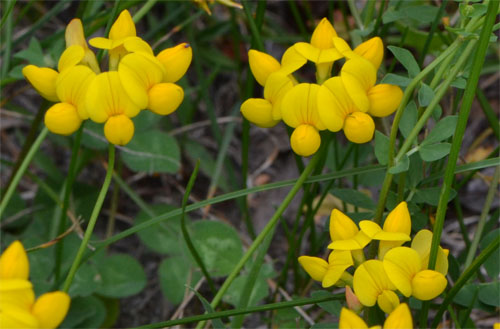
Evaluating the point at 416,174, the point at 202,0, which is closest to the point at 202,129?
the point at 202,0

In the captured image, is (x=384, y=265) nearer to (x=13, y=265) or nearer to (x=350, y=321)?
(x=350, y=321)

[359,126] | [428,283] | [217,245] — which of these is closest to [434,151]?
[359,126]

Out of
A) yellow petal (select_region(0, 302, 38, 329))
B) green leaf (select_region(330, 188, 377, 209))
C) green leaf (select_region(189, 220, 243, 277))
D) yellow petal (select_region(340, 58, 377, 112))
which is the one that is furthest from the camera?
green leaf (select_region(189, 220, 243, 277))

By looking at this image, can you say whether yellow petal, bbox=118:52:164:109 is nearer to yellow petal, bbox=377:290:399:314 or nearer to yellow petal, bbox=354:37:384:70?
yellow petal, bbox=354:37:384:70

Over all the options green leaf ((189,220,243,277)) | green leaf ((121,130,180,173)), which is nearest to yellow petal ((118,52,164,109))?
green leaf ((189,220,243,277))

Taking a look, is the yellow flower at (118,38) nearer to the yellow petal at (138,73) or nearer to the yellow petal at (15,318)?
the yellow petal at (138,73)
